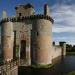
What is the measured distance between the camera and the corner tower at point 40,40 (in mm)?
27125

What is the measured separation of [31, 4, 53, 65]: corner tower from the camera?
2712 cm

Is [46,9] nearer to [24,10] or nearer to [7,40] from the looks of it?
[24,10]

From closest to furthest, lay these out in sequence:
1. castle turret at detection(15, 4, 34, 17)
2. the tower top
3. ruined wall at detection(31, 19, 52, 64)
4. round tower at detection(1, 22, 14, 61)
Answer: ruined wall at detection(31, 19, 52, 64) → the tower top → round tower at detection(1, 22, 14, 61) → castle turret at detection(15, 4, 34, 17)

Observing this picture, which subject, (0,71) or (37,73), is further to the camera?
(37,73)

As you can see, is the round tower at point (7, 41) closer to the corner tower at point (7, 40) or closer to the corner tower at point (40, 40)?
the corner tower at point (7, 40)

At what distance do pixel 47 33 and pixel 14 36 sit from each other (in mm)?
4457

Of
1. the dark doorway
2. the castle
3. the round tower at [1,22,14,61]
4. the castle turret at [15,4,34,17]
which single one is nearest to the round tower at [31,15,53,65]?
the castle

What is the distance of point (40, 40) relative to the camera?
89.6 ft

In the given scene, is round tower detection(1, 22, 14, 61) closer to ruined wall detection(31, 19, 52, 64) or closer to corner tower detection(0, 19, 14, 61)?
corner tower detection(0, 19, 14, 61)

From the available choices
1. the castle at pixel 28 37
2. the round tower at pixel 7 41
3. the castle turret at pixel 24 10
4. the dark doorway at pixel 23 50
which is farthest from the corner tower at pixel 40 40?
the round tower at pixel 7 41

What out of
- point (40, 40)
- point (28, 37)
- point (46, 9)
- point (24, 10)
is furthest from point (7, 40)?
point (46, 9)

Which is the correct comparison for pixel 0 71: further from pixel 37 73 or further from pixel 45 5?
pixel 45 5

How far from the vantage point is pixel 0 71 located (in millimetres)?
17438

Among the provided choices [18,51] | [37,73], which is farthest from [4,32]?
[37,73]
